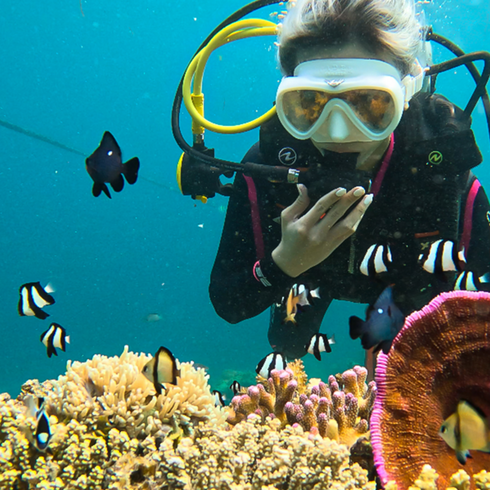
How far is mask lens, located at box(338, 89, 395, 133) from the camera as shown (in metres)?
2.85

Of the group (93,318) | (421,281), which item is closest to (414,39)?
(421,281)

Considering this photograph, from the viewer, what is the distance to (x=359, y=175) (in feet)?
8.73

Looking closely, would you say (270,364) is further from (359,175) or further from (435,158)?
(435,158)

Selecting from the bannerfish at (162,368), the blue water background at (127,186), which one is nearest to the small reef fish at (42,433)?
the bannerfish at (162,368)

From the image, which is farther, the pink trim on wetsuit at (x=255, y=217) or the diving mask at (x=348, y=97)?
the pink trim on wetsuit at (x=255, y=217)

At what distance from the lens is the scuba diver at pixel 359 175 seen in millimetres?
2699

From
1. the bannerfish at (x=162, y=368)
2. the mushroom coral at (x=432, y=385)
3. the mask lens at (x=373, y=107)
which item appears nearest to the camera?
the mushroom coral at (x=432, y=385)

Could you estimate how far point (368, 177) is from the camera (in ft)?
9.11

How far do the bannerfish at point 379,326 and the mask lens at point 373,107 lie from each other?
1.47m

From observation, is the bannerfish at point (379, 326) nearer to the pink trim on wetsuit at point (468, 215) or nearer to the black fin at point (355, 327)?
the black fin at point (355, 327)

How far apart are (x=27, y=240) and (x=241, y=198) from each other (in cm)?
10293

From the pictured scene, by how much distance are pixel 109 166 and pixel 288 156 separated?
161 cm

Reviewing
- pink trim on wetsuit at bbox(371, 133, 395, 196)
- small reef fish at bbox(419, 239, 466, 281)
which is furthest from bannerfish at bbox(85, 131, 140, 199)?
pink trim on wetsuit at bbox(371, 133, 395, 196)

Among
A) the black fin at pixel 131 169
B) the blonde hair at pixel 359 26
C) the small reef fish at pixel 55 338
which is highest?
the blonde hair at pixel 359 26
